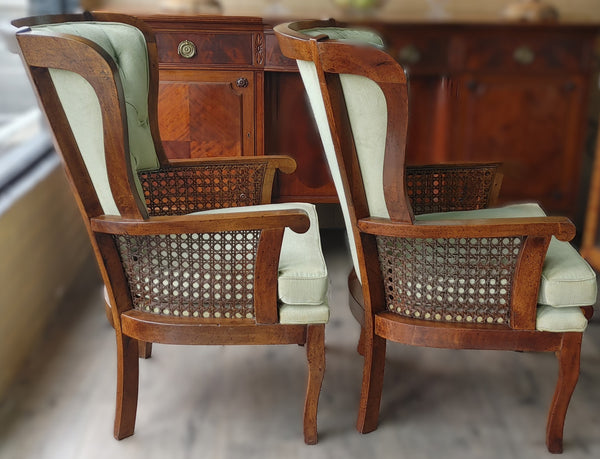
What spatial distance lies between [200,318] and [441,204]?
32.1 inches

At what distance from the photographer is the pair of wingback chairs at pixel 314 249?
1.54m

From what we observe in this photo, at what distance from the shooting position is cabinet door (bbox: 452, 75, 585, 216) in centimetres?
304

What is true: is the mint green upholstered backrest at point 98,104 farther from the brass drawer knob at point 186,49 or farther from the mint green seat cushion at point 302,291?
the brass drawer knob at point 186,49

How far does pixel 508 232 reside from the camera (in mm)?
1582

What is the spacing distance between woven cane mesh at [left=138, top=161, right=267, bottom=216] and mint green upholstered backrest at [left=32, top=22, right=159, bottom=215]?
0.21 ft

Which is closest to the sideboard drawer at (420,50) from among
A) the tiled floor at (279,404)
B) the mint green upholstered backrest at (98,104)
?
the tiled floor at (279,404)

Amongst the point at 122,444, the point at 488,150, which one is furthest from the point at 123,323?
the point at 488,150

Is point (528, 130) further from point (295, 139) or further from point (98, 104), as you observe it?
point (98, 104)

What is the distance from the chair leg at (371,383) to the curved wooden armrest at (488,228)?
1.06 ft

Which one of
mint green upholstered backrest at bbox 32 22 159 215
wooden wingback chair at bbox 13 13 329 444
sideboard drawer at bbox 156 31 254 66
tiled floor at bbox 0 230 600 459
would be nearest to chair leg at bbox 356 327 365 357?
tiled floor at bbox 0 230 600 459

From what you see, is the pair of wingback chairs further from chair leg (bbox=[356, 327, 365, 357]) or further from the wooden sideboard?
the wooden sideboard

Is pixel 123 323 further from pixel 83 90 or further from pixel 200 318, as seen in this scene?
pixel 83 90

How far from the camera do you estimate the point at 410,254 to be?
67.0 inches

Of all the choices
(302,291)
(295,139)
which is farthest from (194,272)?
(295,139)
